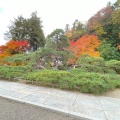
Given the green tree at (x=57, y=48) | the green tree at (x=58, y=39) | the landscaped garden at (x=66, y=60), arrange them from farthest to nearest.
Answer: the green tree at (x=58, y=39) < the green tree at (x=57, y=48) < the landscaped garden at (x=66, y=60)

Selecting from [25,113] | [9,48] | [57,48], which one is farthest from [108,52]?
[25,113]

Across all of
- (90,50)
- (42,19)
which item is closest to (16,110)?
(90,50)

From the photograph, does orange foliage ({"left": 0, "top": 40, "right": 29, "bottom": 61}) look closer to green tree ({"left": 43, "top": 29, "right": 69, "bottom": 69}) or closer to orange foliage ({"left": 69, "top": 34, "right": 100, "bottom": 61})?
green tree ({"left": 43, "top": 29, "right": 69, "bottom": 69})

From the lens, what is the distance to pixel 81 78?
5156 mm

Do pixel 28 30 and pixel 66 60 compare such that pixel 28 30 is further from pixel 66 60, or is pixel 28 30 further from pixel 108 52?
pixel 108 52

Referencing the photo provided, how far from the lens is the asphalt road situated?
271cm

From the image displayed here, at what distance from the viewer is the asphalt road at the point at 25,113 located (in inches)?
107

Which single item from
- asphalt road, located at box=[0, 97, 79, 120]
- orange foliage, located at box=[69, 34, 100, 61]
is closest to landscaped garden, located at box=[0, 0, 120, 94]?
orange foliage, located at box=[69, 34, 100, 61]

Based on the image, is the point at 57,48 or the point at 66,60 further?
the point at 57,48

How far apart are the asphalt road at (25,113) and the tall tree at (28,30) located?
48.1ft

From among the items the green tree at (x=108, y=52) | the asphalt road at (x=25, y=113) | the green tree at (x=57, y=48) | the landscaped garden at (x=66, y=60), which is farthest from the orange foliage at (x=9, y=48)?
the green tree at (x=108, y=52)

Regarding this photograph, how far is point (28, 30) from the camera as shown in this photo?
17.4 m

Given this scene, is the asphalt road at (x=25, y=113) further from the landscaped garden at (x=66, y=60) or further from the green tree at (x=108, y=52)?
the green tree at (x=108, y=52)

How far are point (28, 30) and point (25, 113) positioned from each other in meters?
16.1
